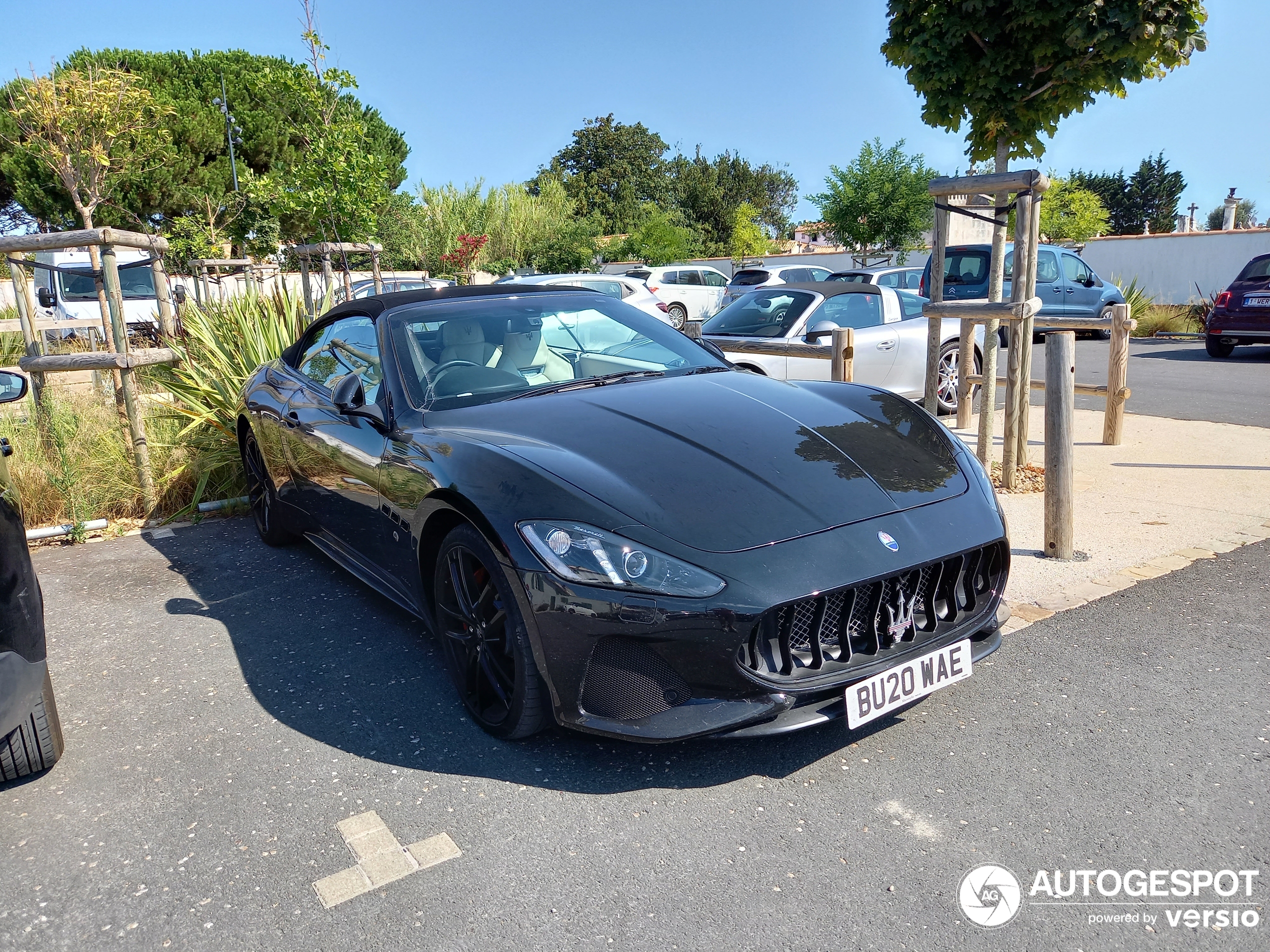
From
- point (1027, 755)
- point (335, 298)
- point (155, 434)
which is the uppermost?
point (335, 298)

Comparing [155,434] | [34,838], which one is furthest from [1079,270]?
[34,838]

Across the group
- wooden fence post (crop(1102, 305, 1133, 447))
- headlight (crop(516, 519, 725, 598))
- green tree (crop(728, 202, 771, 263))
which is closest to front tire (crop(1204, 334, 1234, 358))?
wooden fence post (crop(1102, 305, 1133, 447))

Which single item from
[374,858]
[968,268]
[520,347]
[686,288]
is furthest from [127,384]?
[686,288]

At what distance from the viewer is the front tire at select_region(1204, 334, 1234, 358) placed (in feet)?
45.7

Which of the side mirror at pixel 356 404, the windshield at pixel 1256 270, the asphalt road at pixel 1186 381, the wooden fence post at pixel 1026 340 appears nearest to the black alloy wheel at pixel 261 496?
the side mirror at pixel 356 404

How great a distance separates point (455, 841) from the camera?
2.48 metres

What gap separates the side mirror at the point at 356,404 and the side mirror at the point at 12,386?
1.04 meters

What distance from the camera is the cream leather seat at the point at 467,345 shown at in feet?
12.3

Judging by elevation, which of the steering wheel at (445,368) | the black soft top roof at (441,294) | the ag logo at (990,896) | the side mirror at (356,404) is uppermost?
the black soft top roof at (441,294)

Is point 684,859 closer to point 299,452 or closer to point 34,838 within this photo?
point 34,838

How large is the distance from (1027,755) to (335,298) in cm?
844

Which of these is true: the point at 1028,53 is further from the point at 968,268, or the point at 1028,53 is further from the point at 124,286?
the point at 124,286

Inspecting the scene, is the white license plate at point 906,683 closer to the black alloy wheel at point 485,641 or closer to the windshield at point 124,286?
the black alloy wheel at point 485,641

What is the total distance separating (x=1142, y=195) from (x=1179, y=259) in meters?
57.9
